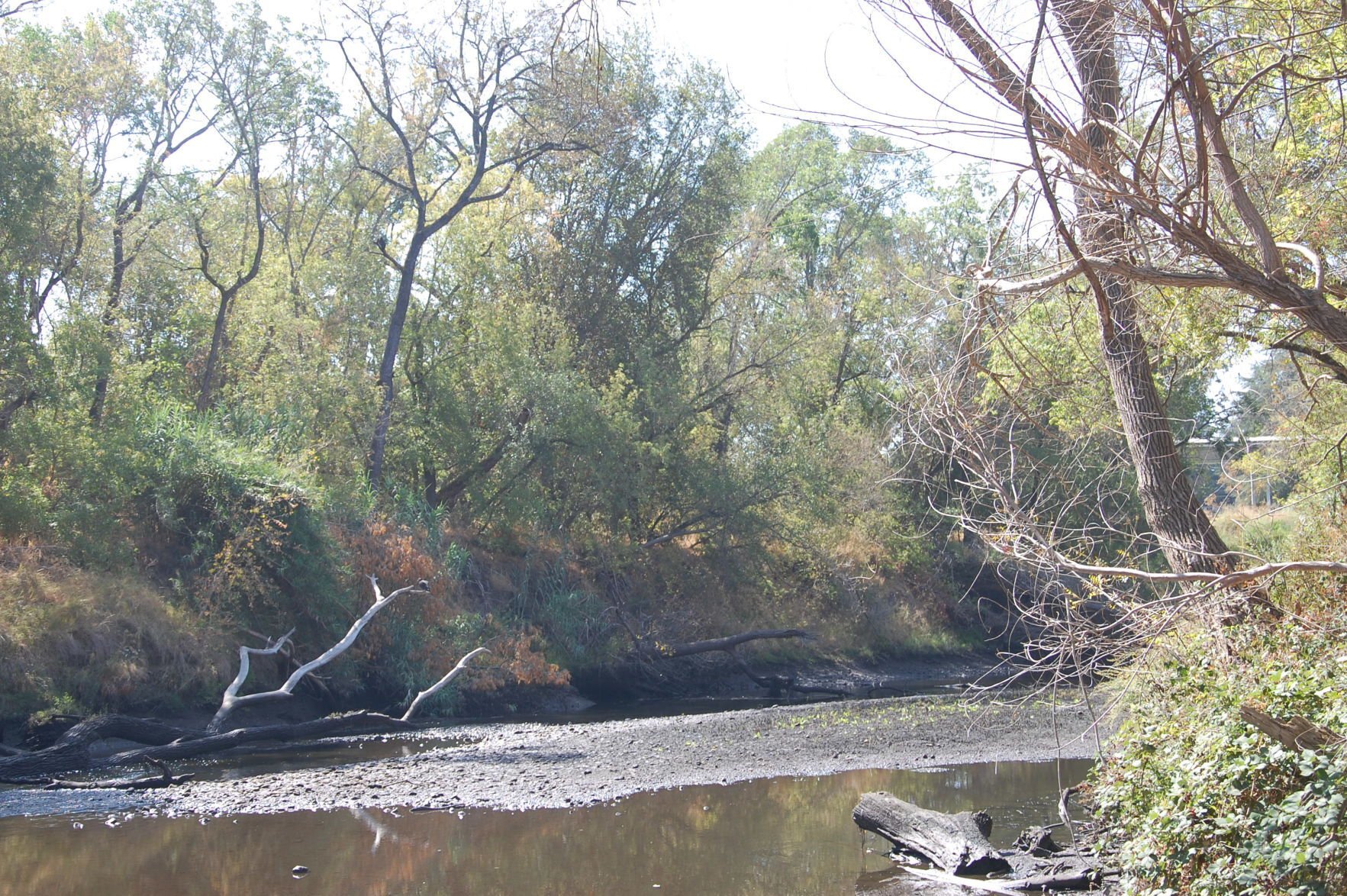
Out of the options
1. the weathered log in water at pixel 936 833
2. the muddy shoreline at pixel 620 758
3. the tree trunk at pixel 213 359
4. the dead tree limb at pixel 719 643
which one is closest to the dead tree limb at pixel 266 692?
the muddy shoreline at pixel 620 758

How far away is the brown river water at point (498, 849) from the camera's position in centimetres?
873

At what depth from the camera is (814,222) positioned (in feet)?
144

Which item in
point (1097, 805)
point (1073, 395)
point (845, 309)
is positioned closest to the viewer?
point (1097, 805)

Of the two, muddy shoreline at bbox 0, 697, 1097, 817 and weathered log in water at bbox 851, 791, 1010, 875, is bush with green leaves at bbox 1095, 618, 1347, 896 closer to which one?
weathered log in water at bbox 851, 791, 1010, 875

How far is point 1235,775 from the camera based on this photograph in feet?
20.0

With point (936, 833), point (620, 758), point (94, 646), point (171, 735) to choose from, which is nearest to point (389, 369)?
point (94, 646)

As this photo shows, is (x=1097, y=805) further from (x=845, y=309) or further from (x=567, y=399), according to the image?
(x=845, y=309)

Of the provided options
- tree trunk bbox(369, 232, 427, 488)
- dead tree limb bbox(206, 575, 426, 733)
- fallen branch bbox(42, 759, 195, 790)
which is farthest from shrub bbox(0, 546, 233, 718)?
tree trunk bbox(369, 232, 427, 488)

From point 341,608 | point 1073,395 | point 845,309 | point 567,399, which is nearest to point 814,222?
point 845,309

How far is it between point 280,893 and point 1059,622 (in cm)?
606

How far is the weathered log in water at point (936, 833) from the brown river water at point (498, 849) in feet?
0.94

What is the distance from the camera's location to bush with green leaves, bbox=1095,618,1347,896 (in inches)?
223

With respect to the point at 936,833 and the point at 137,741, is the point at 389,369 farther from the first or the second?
the point at 936,833

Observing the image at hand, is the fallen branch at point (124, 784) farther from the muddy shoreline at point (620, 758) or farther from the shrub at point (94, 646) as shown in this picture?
the shrub at point (94, 646)
